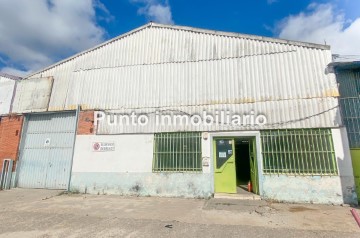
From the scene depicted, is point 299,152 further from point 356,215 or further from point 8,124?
point 8,124

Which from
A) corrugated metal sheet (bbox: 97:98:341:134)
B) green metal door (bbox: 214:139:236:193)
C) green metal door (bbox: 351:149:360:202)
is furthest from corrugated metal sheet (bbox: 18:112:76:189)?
green metal door (bbox: 351:149:360:202)

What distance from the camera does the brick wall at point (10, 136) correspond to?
36.9 feet

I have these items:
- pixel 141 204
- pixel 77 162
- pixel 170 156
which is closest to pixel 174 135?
pixel 170 156

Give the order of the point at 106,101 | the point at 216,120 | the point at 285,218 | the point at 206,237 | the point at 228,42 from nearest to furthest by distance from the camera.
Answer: the point at 206,237, the point at 285,218, the point at 216,120, the point at 228,42, the point at 106,101

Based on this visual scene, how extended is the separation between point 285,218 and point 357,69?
261 inches

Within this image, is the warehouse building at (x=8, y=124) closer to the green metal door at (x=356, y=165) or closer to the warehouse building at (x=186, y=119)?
the warehouse building at (x=186, y=119)

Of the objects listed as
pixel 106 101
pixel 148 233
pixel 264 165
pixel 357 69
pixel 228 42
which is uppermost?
pixel 228 42

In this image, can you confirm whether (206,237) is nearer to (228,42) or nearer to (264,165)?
(264,165)

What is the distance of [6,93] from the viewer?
40.1 feet

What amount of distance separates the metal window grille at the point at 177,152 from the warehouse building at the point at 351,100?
5.52 meters

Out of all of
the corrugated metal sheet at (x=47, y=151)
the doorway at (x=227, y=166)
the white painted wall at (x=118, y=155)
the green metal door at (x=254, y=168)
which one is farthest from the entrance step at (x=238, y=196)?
the corrugated metal sheet at (x=47, y=151)

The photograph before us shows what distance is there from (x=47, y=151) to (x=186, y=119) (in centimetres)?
731

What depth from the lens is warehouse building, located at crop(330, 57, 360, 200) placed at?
309 inches

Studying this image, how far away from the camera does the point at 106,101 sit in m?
10.5
